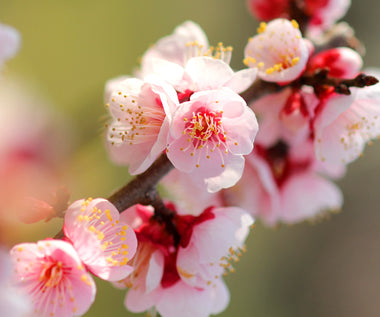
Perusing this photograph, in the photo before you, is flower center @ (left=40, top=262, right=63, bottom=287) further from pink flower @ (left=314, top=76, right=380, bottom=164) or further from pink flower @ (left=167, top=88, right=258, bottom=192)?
pink flower @ (left=314, top=76, right=380, bottom=164)

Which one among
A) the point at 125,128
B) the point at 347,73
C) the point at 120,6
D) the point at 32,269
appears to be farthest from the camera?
the point at 120,6

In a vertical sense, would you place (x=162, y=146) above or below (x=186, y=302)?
above

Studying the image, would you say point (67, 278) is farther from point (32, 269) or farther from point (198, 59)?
point (198, 59)

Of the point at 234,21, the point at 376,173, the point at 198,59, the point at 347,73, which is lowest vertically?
the point at 376,173

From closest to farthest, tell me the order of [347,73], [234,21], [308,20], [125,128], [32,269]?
[32,269] → [125,128] → [347,73] → [308,20] → [234,21]

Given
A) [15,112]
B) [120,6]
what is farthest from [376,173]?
[15,112]

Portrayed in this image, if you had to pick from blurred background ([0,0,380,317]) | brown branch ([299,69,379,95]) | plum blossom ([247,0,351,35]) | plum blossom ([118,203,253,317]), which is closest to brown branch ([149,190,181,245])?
plum blossom ([118,203,253,317])

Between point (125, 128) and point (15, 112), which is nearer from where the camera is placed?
point (125, 128)
